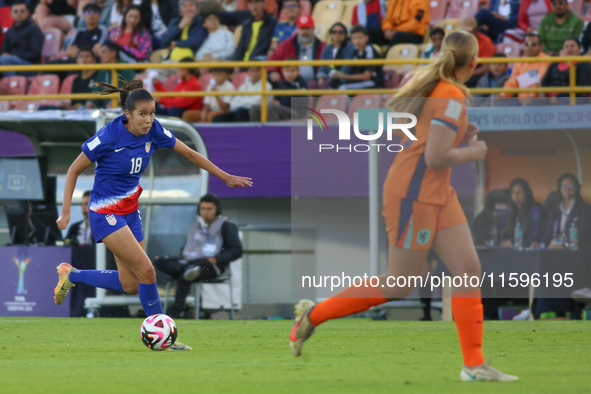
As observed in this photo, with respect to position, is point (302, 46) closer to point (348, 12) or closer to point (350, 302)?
point (348, 12)

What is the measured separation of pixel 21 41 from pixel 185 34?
10.7 feet

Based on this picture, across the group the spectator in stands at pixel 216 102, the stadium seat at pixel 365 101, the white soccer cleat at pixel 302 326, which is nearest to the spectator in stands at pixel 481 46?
the stadium seat at pixel 365 101

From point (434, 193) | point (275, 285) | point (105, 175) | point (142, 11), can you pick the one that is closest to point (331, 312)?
point (434, 193)

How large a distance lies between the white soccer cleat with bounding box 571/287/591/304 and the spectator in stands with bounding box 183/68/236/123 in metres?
5.95

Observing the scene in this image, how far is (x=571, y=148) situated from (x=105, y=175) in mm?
7101

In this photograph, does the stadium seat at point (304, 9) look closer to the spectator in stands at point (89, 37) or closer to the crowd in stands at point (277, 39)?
the crowd in stands at point (277, 39)

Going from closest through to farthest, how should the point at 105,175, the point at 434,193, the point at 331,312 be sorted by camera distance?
the point at 434,193
the point at 331,312
the point at 105,175

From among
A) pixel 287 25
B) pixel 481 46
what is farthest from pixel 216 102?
pixel 481 46

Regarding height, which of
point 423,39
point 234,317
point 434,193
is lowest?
point 234,317

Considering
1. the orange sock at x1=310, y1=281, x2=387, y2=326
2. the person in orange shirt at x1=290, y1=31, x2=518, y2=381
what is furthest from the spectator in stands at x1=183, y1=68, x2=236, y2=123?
the person in orange shirt at x1=290, y1=31, x2=518, y2=381

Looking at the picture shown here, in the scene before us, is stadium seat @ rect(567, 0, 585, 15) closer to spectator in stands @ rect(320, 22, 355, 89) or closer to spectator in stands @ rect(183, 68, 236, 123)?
spectator in stands @ rect(320, 22, 355, 89)

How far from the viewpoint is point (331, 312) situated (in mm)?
5383

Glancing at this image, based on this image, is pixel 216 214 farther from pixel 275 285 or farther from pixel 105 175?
pixel 105 175

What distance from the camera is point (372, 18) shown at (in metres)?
15.1
